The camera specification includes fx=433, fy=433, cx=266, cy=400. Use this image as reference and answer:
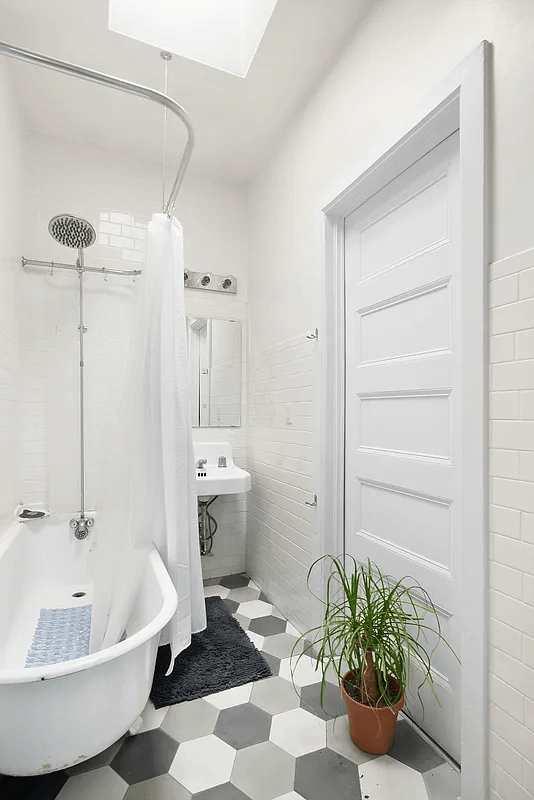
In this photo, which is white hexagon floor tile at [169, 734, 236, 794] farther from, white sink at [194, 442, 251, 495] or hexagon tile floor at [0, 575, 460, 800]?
white sink at [194, 442, 251, 495]

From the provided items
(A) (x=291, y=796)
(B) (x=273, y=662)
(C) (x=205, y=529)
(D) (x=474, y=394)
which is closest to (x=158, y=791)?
(A) (x=291, y=796)

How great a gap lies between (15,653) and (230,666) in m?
0.92

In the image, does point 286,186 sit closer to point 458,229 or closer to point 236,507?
point 458,229

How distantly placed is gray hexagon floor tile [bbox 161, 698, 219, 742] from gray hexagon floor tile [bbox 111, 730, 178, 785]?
0.12 ft

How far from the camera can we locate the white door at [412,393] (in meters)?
1.47

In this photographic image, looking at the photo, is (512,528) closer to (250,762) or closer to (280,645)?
(250,762)

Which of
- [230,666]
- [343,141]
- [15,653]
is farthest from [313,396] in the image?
[15,653]

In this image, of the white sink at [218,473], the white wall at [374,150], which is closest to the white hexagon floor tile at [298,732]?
the white wall at [374,150]

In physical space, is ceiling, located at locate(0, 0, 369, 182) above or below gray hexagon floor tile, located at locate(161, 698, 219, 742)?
above

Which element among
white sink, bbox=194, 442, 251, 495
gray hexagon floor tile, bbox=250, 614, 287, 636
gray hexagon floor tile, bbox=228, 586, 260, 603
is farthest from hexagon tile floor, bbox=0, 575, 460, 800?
white sink, bbox=194, 442, 251, 495

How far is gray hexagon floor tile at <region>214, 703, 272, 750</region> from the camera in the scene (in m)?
1.54

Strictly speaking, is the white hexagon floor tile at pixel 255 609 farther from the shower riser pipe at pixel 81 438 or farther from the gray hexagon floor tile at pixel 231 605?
the shower riser pipe at pixel 81 438

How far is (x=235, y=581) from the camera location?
9.64ft

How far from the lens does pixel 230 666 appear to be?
1.97 m
